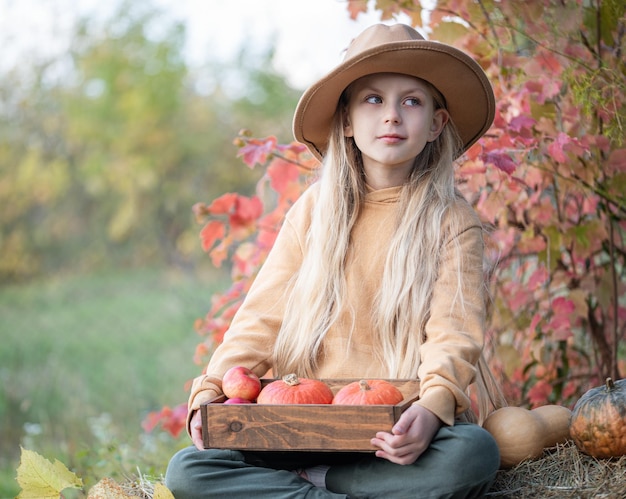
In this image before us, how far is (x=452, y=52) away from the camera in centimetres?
253

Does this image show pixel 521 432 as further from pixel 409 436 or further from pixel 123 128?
pixel 123 128

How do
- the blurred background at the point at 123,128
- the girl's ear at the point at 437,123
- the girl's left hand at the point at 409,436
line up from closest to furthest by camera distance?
the girl's left hand at the point at 409,436 < the girl's ear at the point at 437,123 < the blurred background at the point at 123,128

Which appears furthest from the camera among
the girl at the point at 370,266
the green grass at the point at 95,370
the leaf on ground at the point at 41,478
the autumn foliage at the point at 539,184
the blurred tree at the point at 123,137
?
the blurred tree at the point at 123,137

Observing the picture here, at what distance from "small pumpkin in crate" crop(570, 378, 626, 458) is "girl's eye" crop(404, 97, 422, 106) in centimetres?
101

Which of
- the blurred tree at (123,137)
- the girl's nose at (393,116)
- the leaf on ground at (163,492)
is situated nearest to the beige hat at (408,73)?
the girl's nose at (393,116)

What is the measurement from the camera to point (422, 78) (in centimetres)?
262


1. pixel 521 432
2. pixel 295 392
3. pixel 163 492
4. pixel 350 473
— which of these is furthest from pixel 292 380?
pixel 521 432

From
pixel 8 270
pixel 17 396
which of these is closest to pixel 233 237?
pixel 17 396

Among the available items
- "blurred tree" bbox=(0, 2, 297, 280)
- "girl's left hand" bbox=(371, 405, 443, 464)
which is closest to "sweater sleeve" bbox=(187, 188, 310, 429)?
"girl's left hand" bbox=(371, 405, 443, 464)

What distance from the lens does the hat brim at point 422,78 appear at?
2.53m

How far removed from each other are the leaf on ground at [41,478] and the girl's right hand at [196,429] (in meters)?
0.40

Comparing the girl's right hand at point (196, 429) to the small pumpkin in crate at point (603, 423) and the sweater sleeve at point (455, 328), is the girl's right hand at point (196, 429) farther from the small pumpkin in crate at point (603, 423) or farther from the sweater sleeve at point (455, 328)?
the small pumpkin in crate at point (603, 423)

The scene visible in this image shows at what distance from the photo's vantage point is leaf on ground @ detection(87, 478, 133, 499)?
2.31 metres

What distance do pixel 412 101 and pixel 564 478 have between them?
1.21 m
